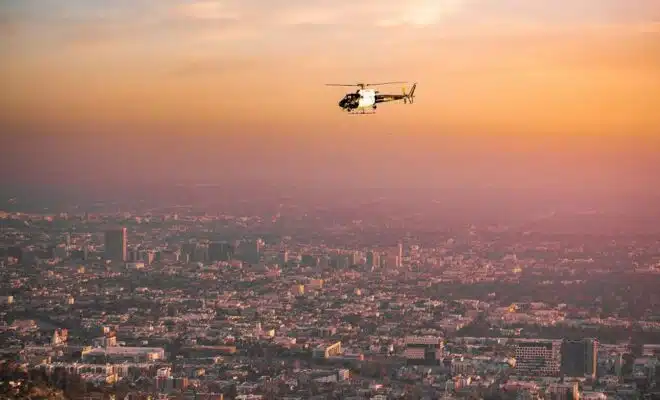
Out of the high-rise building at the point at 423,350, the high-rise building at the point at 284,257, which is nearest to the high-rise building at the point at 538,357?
the high-rise building at the point at 423,350

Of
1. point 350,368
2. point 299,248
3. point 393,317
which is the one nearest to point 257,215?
point 299,248

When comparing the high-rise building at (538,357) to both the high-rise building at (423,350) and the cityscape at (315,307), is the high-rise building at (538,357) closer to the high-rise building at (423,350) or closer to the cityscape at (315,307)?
the cityscape at (315,307)

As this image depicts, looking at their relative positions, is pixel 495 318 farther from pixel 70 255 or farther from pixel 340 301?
pixel 70 255

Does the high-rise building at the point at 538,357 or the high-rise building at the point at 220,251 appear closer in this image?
the high-rise building at the point at 538,357

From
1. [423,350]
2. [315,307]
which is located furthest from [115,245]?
[423,350]

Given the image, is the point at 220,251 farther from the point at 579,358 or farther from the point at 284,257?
the point at 579,358

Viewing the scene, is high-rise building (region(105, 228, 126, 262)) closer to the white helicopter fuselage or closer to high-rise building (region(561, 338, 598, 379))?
high-rise building (region(561, 338, 598, 379))

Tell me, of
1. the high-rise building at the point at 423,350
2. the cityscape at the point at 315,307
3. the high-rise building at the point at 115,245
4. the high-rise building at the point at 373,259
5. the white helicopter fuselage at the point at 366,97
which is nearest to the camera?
the white helicopter fuselage at the point at 366,97
